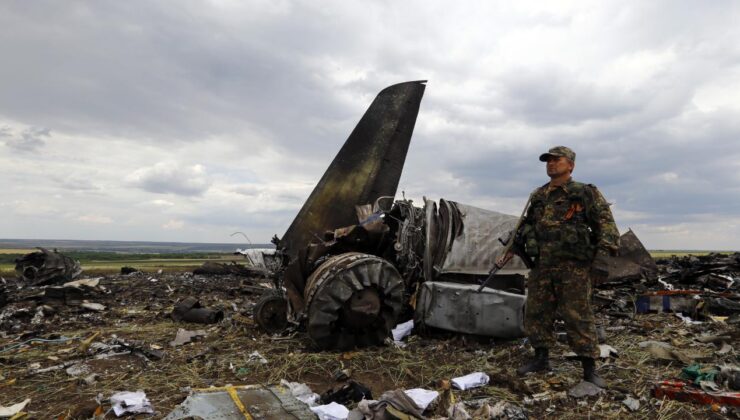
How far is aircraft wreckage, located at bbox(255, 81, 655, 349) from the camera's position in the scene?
525 cm

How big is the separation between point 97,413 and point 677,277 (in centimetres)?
1191

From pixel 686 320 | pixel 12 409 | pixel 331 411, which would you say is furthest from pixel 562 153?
pixel 12 409

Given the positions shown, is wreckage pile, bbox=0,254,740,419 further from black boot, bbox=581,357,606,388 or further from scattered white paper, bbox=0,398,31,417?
black boot, bbox=581,357,606,388

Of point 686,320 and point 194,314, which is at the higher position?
point 686,320

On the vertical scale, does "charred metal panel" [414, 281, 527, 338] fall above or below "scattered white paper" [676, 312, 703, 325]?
above

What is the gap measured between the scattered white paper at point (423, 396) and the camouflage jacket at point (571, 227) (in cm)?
167

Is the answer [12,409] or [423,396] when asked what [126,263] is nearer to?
[12,409]

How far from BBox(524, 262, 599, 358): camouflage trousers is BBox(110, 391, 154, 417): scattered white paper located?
3586 mm

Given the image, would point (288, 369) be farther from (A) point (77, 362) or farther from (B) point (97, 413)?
(A) point (77, 362)

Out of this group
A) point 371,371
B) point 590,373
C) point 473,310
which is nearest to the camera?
point 590,373

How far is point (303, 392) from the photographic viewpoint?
13.4 feet

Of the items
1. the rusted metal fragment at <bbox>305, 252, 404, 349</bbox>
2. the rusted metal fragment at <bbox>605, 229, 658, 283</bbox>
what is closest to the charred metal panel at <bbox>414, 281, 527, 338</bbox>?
the rusted metal fragment at <bbox>305, 252, 404, 349</bbox>

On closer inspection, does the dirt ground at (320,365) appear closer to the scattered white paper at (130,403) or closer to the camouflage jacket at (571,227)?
the scattered white paper at (130,403)

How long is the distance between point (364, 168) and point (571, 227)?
4.22 meters
